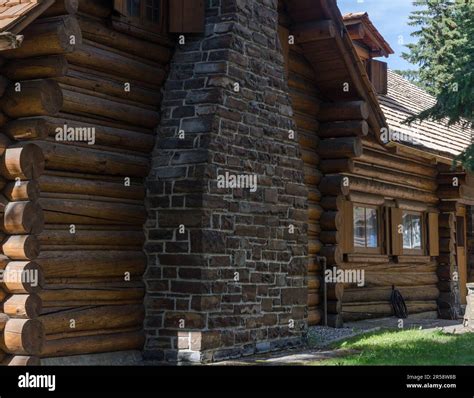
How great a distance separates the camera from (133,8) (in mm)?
11797

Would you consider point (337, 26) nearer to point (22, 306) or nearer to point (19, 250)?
point (19, 250)

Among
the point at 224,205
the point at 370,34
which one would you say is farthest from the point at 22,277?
the point at 370,34

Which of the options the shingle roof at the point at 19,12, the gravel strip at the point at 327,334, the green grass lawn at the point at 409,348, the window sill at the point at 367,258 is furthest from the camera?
the window sill at the point at 367,258

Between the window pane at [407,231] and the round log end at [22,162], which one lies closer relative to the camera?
the round log end at [22,162]

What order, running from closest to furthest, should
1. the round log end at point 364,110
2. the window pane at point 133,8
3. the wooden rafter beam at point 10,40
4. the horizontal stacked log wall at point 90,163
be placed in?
the wooden rafter beam at point 10,40 → the horizontal stacked log wall at point 90,163 → the window pane at point 133,8 → the round log end at point 364,110

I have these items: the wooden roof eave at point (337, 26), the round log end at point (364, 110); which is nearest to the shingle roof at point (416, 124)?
the round log end at point (364, 110)

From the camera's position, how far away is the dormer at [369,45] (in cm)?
1895

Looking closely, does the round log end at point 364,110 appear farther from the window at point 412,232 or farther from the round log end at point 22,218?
the round log end at point 22,218

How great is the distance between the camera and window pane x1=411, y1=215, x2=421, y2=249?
65.3 ft

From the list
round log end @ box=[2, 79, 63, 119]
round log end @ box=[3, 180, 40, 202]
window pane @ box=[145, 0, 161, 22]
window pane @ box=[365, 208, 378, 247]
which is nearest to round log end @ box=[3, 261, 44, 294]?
round log end @ box=[3, 180, 40, 202]

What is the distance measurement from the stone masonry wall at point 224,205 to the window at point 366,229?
428 cm

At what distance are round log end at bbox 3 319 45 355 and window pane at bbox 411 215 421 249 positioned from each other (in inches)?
486

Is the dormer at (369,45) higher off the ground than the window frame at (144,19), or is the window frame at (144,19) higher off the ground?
the dormer at (369,45)

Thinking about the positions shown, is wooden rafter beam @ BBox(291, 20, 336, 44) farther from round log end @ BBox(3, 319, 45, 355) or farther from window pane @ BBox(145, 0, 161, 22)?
round log end @ BBox(3, 319, 45, 355)
